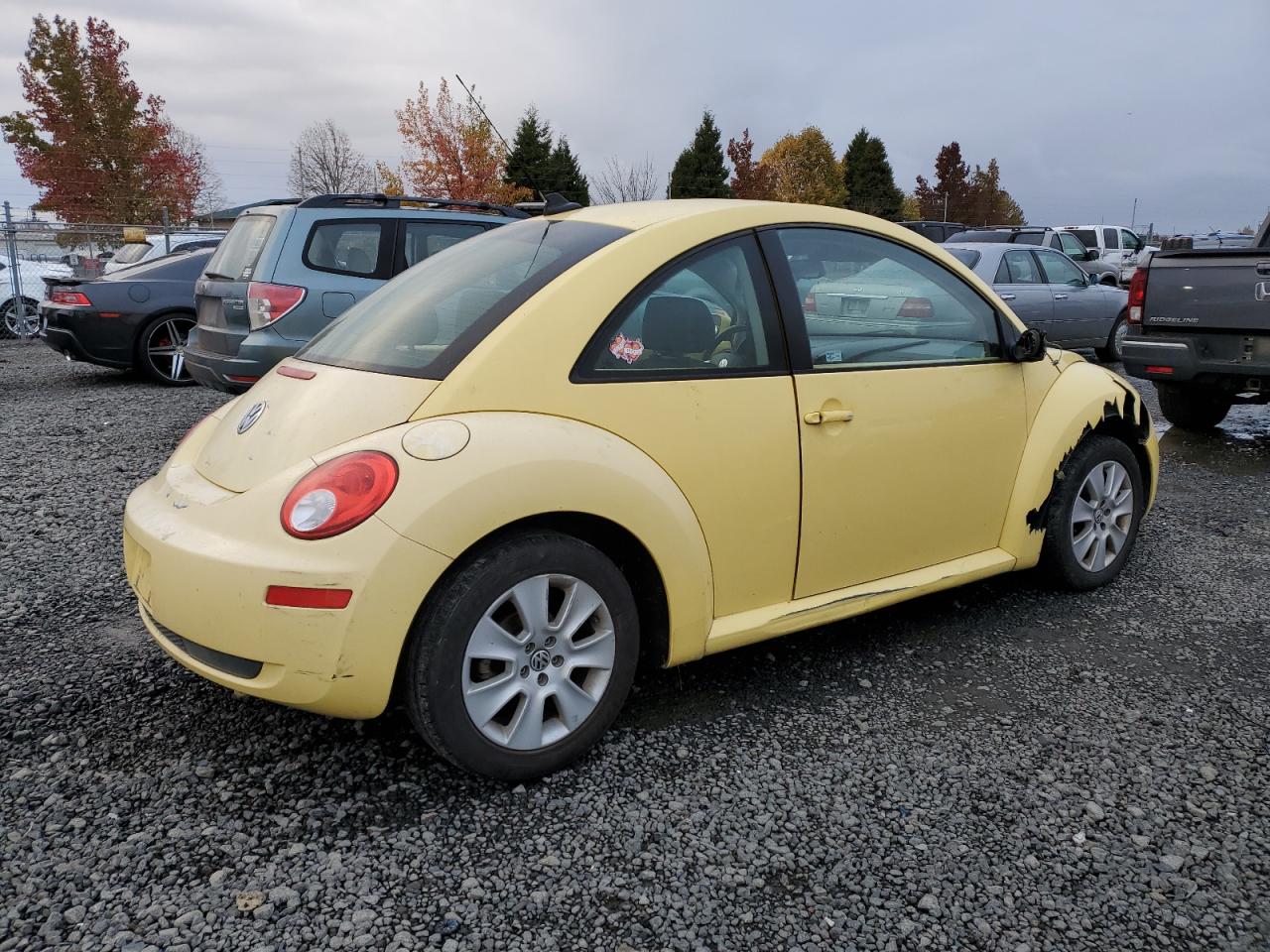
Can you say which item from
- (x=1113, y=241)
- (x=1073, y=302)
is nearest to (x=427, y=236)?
(x=1073, y=302)

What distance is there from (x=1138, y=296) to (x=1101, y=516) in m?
3.99

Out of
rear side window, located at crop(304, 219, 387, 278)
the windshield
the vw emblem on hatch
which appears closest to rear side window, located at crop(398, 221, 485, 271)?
rear side window, located at crop(304, 219, 387, 278)

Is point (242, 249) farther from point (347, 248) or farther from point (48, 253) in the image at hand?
point (48, 253)

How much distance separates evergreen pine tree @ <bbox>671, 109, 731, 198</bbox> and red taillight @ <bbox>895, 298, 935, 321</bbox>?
37.7 meters

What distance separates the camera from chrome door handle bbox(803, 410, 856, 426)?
3.07 m

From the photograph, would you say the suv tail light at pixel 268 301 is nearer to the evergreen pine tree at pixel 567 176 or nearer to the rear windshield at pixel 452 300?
the rear windshield at pixel 452 300

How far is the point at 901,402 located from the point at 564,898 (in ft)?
6.44

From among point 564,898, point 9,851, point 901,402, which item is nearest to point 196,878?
point 9,851

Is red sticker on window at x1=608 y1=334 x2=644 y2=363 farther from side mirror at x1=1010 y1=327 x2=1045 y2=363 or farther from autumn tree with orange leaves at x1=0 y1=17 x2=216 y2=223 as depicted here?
autumn tree with orange leaves at x1=0 y1=17 x2=216 y2=223

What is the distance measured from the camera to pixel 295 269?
694 centimetres

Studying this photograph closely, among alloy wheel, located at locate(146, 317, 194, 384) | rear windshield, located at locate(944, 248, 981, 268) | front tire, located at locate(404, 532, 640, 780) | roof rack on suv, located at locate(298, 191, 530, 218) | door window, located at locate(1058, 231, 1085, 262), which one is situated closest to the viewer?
front tire, located at locate(404, 532, 640, 780)

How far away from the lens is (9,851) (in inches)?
92.6

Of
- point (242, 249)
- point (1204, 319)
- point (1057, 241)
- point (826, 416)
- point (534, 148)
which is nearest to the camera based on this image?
point (826, 416)

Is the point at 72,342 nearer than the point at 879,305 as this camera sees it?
No
